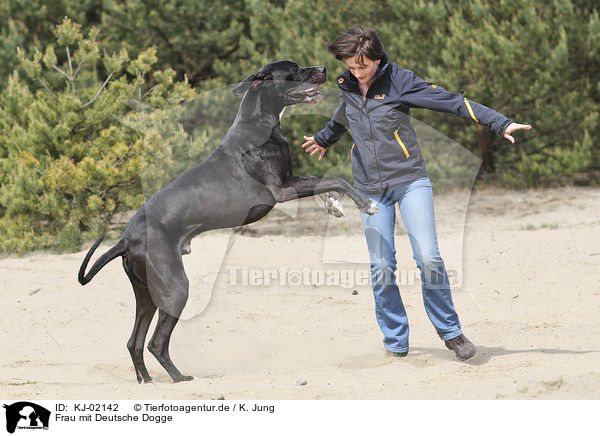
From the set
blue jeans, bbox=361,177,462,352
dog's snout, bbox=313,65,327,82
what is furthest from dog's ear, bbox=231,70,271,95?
blue jeans, bbox=361,177,462,352

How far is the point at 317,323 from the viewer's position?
6211mm

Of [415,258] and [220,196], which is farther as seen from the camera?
[415,258]

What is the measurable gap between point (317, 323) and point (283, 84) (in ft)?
7.84

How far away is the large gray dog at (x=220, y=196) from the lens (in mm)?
4383

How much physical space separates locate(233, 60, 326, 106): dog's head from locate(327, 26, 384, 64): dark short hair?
29 centimetres

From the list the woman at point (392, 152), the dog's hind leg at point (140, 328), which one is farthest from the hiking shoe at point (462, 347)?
the dog's hind leg at point (140, 328)

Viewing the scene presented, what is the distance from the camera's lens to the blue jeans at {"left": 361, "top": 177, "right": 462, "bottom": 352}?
15.2ft

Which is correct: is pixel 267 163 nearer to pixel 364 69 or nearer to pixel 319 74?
pixel 319 74

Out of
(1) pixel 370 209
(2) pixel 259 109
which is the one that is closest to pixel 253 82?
(2) pixel 259 109

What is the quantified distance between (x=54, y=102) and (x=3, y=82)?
9.83 feet

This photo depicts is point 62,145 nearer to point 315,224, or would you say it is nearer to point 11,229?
point 11,229
